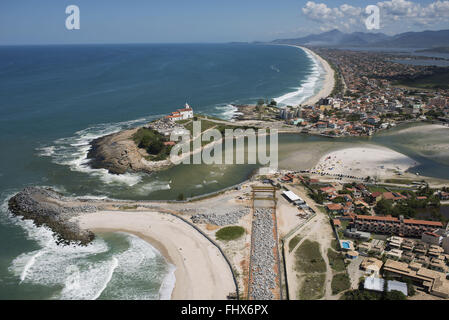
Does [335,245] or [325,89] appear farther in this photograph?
[325,89]

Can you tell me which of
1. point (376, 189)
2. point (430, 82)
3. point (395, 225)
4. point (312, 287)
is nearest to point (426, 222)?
point (395, 225)

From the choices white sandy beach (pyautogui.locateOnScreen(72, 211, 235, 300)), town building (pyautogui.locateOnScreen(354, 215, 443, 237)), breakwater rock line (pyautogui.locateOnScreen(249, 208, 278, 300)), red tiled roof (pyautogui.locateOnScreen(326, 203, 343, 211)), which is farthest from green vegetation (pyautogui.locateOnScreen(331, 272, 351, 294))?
red tiled roof (pyautogui.locateOnScreen(326, 203, 343, 211))

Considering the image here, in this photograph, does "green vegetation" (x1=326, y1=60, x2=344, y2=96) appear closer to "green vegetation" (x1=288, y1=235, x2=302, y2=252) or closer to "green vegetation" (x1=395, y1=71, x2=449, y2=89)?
"green vegetation" (x1=395, y1=71, x2=449, y2=89)

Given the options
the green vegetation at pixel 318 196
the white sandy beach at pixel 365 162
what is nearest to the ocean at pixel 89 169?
the green vegetation at pixel 318 196

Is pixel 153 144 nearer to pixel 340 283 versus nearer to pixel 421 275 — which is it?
pixel 340 283

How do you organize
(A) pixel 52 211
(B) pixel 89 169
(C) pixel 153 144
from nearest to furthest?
(A) pixel 52 211, (B) pixel 89 169, (C) pixel 153 144

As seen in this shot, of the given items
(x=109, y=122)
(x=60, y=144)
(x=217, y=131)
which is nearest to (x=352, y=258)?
(x=217, y=131)
